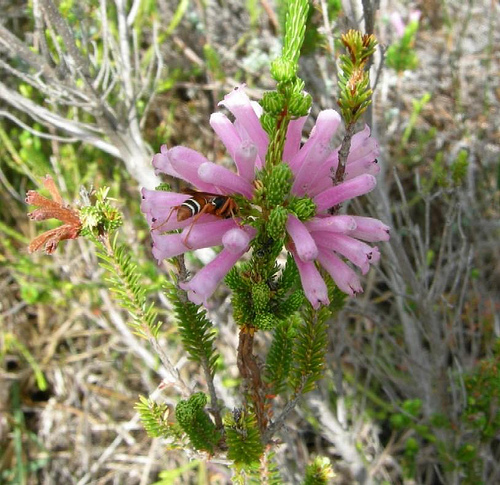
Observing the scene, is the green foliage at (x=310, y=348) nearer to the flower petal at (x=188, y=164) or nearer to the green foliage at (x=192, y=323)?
the green foliage at (x=192, y=323)

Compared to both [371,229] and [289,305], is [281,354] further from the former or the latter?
[371,229]

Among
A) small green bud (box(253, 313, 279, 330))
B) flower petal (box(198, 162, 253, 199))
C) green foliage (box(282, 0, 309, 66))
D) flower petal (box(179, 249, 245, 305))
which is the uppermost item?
green foliage (box(282, 0, 309, 66))

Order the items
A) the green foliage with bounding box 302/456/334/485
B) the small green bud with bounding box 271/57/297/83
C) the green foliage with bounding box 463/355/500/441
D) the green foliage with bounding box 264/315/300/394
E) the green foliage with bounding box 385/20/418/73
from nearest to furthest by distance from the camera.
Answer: the small green bud with bounding box 271/57/297/83
the green foliage with bounding box 264/315/300/394
the green foliage with bounding box 302/456/334/485
the green foliage with bounding box 463/355/500/441
the green foliage with bounding box 385/20/418/73

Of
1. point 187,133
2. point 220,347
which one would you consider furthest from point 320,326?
point 187,133

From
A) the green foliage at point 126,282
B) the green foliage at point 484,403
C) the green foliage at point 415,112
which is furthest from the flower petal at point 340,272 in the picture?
the green foliage at point 415,112

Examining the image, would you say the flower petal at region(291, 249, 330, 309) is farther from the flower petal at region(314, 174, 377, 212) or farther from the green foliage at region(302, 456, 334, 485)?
the green foliage at region(302, 456, 334, 485)

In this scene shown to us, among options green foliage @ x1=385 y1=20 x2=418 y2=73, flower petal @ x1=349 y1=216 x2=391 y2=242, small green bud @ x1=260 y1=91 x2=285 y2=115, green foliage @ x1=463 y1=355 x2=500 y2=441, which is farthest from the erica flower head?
green foliage @ x1=385 y1=20 x2=418 y2=73

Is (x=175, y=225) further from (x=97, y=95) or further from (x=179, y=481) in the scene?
(x=179, y=481)
